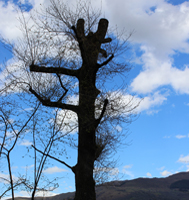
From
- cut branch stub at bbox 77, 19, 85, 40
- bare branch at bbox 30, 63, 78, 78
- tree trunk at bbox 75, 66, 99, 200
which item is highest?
cut branch stub at bbox 77, 19, 85, 40

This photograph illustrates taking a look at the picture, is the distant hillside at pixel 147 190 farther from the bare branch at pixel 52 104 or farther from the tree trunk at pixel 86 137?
the bare branch at pixel 52 104

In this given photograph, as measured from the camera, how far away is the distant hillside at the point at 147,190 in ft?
149

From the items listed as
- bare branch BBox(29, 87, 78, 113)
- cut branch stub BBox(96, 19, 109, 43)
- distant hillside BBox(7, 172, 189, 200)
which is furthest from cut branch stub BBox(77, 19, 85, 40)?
distant hillside BBox(7, 172, 189, 200)

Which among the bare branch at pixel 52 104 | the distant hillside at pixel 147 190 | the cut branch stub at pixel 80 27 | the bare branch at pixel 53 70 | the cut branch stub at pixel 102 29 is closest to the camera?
the bare branch at pixel 52 104

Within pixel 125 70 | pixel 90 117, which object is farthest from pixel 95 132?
pixel 125 70

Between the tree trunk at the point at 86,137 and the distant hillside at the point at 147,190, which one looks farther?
the distant hillside at the point at 147,190

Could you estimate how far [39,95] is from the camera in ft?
26.5

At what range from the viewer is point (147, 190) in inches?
2028

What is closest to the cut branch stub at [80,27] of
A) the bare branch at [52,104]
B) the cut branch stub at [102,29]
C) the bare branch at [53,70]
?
the cut branch stub at [102,29]

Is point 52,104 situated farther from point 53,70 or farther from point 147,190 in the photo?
point 147,190

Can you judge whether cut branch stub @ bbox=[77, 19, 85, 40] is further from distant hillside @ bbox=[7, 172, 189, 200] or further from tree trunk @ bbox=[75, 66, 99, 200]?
distant hillside @ bbox=[7, 172, 189, 200]

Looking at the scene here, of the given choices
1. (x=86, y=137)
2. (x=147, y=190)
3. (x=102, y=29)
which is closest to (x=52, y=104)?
(x=86, y=137)

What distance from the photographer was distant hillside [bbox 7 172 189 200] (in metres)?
45.3

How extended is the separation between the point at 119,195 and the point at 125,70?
44.7 m
